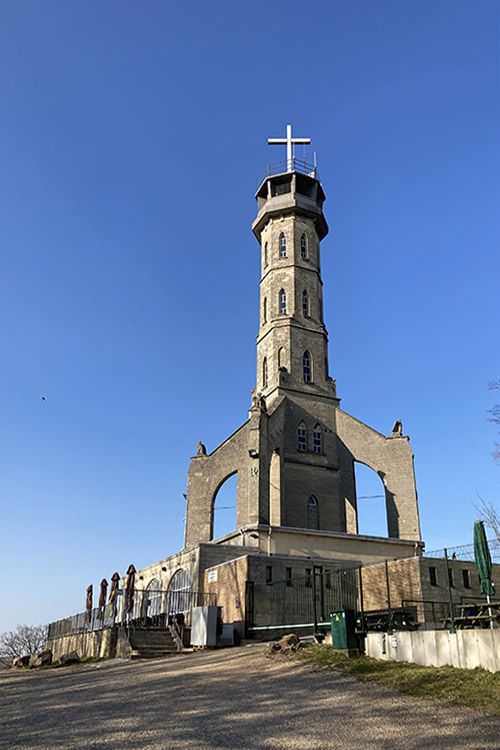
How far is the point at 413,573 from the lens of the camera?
2414cm

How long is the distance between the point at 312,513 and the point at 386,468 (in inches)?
198

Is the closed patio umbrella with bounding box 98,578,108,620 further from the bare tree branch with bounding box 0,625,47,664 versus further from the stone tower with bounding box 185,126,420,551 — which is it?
the bare tree branch with bounding box 0,625,47,664

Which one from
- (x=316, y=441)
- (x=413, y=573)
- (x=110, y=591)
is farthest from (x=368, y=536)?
(x=110, y=591)

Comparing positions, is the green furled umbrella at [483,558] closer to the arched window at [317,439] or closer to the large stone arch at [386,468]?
the large stone arch at [386,468]

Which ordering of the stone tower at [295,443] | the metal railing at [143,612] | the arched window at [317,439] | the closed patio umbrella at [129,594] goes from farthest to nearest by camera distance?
1. the arched window at [317,439]
2. the stone tower at [295,443]
3. the metal railing at [143,612]
4. the closed patio umbrella at [129,594]

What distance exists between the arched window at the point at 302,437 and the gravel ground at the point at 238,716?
78.4 feet

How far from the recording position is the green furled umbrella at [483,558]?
1352 cm

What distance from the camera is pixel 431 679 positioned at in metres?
11.3

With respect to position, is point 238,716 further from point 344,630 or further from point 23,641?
point 23,641

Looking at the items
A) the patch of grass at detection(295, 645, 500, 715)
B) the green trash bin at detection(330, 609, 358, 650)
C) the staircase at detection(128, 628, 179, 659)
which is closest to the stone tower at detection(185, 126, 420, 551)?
the staircase at detection(128, 628, 179, 659)

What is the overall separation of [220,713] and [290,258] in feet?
121

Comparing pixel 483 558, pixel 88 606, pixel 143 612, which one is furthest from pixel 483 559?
pixel 88 606

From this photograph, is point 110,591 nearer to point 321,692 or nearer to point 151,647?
point 151,647

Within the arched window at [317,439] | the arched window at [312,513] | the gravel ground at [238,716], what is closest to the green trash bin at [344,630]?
the gravel ground at [238,716]
